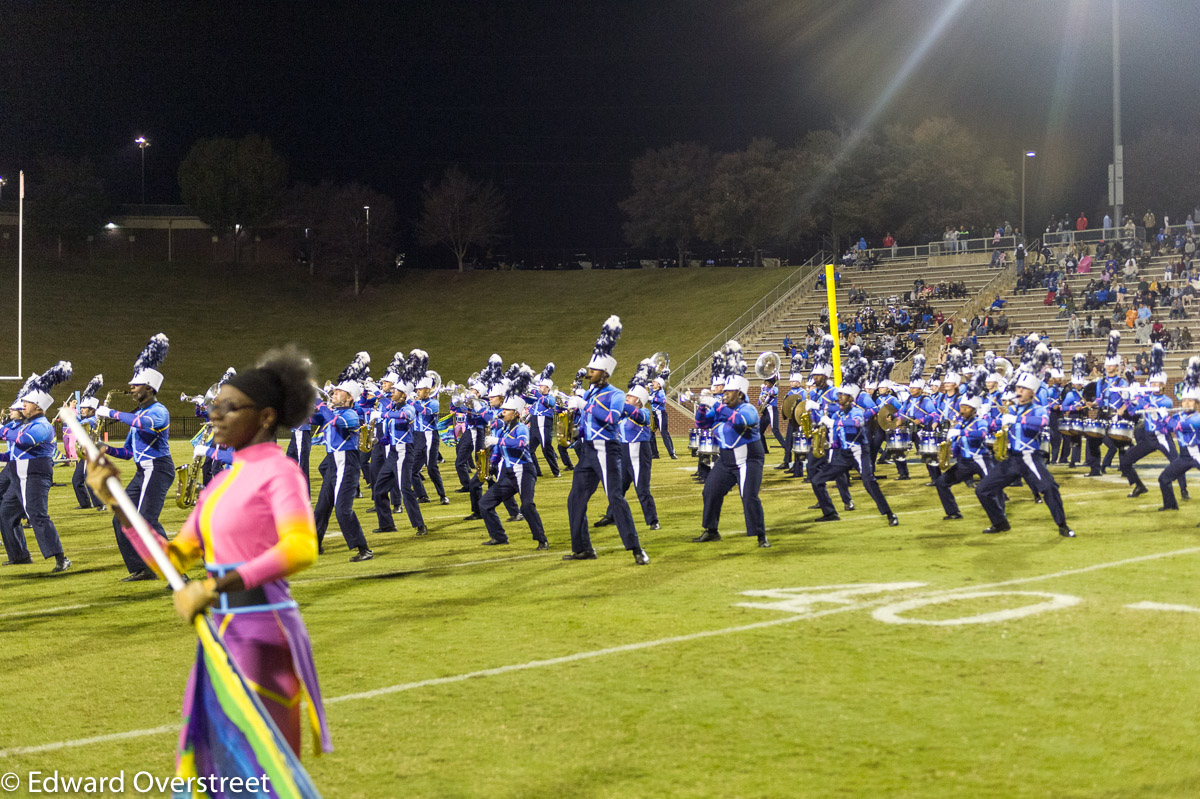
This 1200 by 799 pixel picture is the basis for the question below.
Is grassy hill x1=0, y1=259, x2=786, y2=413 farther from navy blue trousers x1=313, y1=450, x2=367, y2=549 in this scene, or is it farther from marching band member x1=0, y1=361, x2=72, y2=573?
navy blue trousers x1=313, y1=450, x2=367, y2=549

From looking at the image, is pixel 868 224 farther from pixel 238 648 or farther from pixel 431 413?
pixel 238 648

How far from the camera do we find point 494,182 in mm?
69625

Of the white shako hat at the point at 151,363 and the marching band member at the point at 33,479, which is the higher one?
the white shako hat at the point at 151,363

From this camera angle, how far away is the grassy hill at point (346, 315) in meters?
45.9

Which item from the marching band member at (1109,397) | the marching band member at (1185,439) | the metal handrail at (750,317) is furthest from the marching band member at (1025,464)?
the metal handrail at (750,317)

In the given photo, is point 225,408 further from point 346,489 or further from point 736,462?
point 736,462

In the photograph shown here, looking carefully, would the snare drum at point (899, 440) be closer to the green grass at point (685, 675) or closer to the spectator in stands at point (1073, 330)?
the green grass at point (685, 675)

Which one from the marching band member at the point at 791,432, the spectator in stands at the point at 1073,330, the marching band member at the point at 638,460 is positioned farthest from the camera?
the spectator in stands at the point at 1073,330

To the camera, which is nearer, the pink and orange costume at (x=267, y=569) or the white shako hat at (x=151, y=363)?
the pink and orange costume at (x=267, y=569)

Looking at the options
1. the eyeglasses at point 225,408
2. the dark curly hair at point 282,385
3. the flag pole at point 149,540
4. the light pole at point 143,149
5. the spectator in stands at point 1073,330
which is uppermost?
the light pole at point 143,149

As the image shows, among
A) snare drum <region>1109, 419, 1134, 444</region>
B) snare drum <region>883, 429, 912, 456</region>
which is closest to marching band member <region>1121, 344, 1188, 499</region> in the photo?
snare drum <region>1109, 419, 1134, 444</region>

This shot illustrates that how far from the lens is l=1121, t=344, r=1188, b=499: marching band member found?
16.1 metres

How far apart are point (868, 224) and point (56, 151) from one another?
4387 centimetres

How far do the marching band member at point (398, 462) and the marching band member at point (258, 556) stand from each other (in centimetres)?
957
